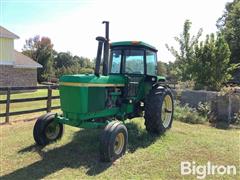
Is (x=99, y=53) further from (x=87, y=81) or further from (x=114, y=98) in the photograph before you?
(x=114, y=98)

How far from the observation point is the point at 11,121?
10469mm

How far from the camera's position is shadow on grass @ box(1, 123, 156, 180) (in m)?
5.78

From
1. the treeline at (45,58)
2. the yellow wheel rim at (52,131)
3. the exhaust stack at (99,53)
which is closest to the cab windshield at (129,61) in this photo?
the exhaust stack at (99,53)

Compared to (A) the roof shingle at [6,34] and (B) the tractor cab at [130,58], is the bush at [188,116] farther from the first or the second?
(A) the roof shingle at [6,34]

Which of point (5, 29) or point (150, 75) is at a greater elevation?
point (5, 29)

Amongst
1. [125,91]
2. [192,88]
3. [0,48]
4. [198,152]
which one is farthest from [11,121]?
[0,48]

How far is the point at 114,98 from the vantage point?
7398mm

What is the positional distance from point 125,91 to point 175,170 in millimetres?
2431

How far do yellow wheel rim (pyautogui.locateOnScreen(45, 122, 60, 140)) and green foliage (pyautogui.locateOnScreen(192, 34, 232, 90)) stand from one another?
864cm

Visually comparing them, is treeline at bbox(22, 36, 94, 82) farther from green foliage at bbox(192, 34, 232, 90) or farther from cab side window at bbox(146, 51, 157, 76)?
cab side window at bbox(146, 51, 157, 76)

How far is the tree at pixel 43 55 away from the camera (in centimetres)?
4191

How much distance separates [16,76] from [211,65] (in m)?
14.4

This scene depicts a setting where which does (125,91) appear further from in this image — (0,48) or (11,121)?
(0,48)

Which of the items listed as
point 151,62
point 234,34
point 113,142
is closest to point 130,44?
point 151,62
